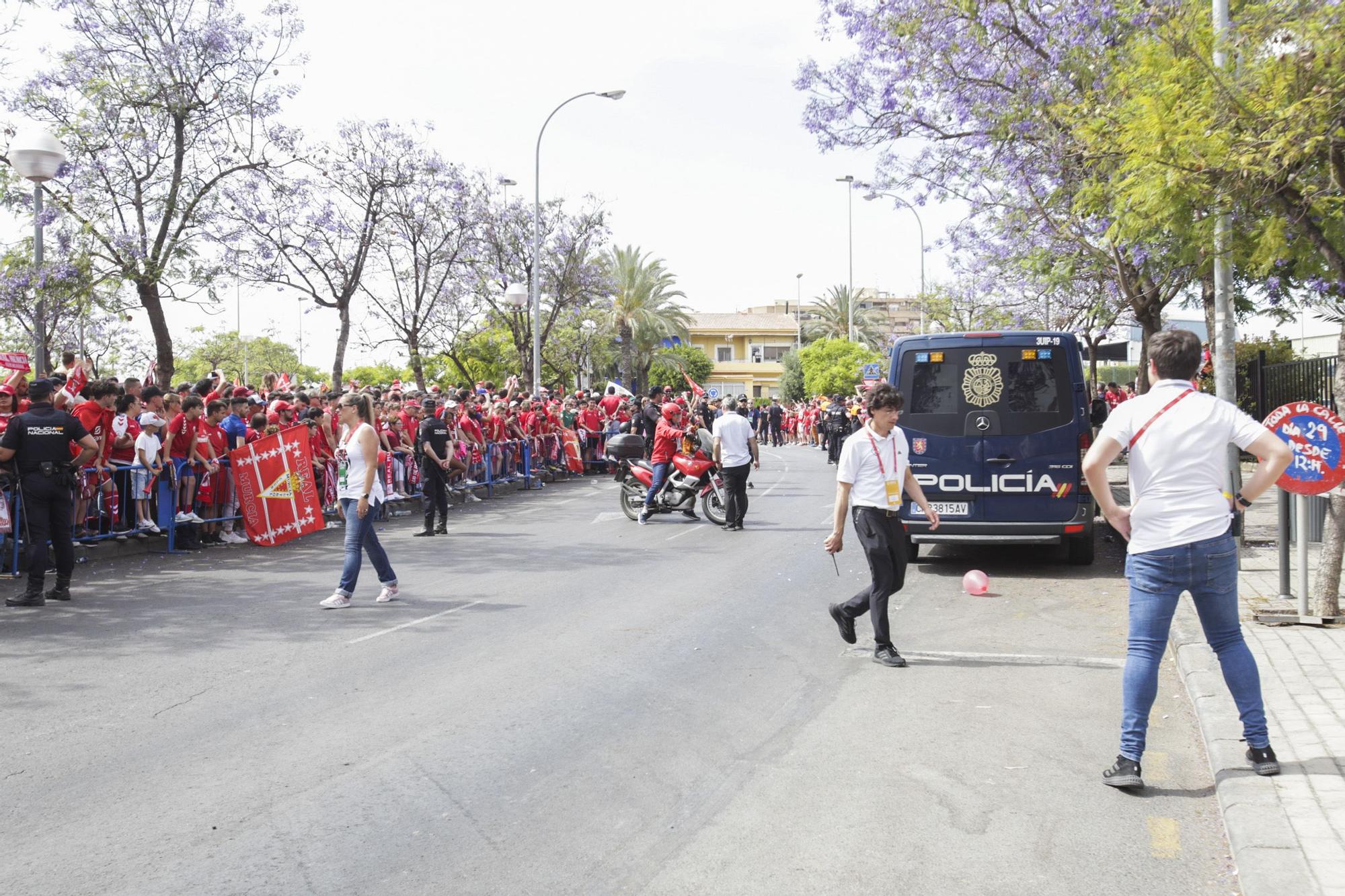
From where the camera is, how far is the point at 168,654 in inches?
316

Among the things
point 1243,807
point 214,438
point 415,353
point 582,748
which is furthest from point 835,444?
→ point 1243,807

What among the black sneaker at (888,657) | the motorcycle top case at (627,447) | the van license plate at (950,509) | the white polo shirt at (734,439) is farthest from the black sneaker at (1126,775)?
the motorcycle top case at (627,447)

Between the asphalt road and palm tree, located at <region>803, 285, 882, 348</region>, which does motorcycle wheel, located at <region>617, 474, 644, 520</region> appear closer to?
the asphalt road

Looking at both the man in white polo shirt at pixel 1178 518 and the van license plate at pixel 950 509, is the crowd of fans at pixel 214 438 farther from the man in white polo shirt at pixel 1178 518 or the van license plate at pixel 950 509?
the man in white polo shirt at pixel 1178 518

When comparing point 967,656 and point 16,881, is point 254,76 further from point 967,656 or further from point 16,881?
point 16,881

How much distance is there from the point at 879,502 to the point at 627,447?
11.8 metres

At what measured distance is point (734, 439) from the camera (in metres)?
15.8

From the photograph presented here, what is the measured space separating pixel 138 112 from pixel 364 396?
11854mm

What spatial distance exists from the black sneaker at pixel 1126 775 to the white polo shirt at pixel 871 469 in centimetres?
288

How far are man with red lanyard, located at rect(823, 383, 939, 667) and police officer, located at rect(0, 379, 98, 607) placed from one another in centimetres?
698

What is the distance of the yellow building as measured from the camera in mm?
97312

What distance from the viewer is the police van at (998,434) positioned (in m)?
11.6

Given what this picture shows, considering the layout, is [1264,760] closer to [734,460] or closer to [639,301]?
[734,460]

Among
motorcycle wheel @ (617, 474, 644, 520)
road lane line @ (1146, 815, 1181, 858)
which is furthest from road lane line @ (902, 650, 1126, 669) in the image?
motorcycle wheel @ (617, 474, 644, 520)
